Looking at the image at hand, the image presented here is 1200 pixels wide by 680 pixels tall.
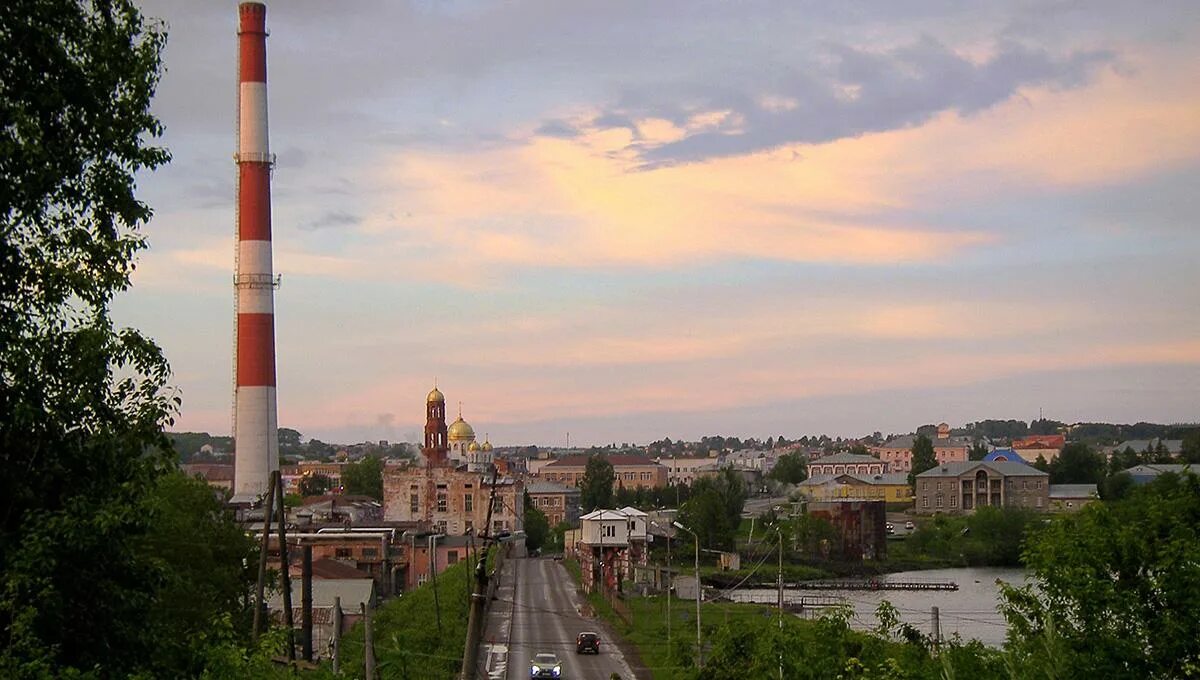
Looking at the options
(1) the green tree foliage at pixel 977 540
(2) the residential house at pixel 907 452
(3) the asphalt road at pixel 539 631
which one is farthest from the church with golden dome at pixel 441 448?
(2) the residential house at pixel 907 452

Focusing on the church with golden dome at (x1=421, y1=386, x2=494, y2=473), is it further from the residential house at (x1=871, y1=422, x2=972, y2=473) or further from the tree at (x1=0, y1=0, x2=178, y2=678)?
the residential house at (x1=871, y1=422, x2=972, y2=473)

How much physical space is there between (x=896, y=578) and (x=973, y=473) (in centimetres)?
3308

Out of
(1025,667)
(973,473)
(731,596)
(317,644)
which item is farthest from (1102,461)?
(1025,667)

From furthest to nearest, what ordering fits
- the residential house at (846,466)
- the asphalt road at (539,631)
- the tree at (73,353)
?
the residential house at (846,466)
the asphalt road at (539,631)
the tree at (73,353)

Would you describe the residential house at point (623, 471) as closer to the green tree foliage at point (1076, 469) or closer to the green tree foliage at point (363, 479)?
the green tree foliage at point (363, 479)

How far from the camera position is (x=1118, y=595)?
493 inches

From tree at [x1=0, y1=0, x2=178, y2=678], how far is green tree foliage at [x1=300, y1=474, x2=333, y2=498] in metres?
95.0

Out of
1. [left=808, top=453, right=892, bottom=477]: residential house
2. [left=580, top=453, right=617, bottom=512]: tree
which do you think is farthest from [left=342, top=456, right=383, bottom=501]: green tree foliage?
[left=808, top=453, right=892, bottom=477]: residential house

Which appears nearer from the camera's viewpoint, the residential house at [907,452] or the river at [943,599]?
the river at [943,599]

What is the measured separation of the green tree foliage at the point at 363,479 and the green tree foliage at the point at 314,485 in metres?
2.06

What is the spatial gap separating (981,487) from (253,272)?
6540 centimetres

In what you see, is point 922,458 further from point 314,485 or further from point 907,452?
point 314,485

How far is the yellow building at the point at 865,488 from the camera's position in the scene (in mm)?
114438

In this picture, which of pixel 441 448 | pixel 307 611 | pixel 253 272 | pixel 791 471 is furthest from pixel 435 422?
pixel 791 471
